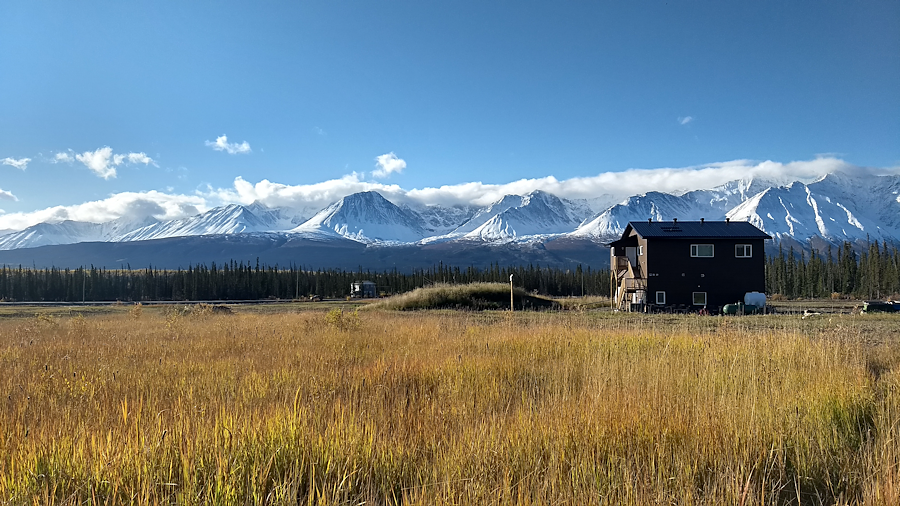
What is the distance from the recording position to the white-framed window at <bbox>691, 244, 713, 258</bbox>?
3875cm

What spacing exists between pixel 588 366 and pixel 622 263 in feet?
136

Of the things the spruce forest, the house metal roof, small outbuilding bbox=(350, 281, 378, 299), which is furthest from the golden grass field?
small outbuilding bbox=(350, 281, 378, 299)

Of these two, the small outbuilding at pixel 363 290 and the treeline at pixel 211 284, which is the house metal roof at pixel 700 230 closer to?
the treeline at pixel 211 284

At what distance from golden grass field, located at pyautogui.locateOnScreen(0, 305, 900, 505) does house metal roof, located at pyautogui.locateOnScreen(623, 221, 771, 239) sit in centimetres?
3381

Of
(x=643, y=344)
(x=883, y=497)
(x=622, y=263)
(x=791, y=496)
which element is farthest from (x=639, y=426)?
(x=622, y=263)

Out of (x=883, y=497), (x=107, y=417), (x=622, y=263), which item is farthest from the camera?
(x=622, y=263)

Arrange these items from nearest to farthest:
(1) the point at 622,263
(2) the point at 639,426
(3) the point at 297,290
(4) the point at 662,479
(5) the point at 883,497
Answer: (5) the point at 883,497, (4) the point at 662,479, (2) the point at 639,426, (1) the point at 622,263, (3) the point at 297,290

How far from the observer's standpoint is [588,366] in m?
6.69

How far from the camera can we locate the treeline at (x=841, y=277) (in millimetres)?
67312

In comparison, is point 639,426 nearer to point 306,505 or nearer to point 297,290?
point 306,505

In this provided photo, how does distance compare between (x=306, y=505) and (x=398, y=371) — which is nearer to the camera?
(x=306, y=505)

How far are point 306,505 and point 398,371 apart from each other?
345cm

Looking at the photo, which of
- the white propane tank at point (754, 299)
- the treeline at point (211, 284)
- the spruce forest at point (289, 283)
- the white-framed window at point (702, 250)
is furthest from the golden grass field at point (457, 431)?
the spruce forest at point (289, 283)

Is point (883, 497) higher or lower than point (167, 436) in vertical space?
lower
